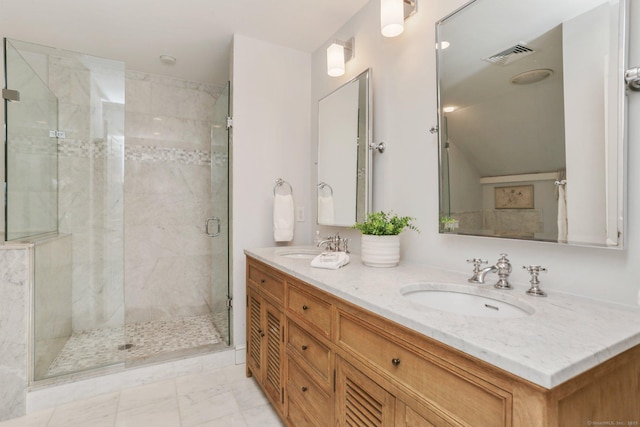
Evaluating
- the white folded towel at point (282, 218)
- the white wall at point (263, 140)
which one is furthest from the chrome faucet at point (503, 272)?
the white wall at point (263, 140)

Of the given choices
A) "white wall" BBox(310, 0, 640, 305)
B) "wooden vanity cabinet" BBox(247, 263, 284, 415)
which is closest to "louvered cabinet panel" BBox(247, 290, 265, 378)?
"wooden vanity cabinet" BBox(247, 263, 284, 415)

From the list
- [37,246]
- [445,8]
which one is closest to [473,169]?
[445,8]

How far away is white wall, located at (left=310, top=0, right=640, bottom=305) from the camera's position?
35.4 inches

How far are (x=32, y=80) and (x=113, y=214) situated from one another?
37.3 inches

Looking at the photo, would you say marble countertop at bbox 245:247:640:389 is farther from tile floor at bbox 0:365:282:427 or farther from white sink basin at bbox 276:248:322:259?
tile floor at bbox 0:365:282:427

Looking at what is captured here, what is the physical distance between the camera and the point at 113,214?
7.19 feet

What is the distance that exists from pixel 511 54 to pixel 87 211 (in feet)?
8.57

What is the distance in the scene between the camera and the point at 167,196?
120 inches

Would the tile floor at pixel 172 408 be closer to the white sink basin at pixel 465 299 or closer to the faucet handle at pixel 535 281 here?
the white sink basin at pixel 465 299

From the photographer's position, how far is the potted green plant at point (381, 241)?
1.45 metres

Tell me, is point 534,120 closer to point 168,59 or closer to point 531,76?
point 531,76

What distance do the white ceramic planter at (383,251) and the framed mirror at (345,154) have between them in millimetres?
416

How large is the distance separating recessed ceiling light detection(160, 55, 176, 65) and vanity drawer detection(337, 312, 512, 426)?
2694 mm

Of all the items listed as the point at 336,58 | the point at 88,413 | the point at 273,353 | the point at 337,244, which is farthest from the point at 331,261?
the point at 88,413
